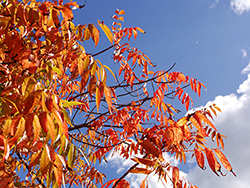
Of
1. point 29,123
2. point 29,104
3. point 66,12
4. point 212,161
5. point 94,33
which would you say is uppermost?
point 66,12

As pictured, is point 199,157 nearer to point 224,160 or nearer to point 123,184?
point 224,160

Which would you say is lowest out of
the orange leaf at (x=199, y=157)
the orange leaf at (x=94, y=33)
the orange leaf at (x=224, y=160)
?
the orange leaf at (x=224, y=160)

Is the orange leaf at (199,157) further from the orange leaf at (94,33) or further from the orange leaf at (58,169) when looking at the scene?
the orange leaf at (94,33)

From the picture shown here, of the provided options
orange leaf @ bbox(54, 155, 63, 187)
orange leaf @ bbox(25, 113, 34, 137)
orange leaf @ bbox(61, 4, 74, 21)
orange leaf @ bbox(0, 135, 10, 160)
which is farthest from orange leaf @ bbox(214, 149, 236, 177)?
orange leaf @ bbox(61, 4, 74, 21)

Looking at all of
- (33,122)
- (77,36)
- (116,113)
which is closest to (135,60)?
(116,113)

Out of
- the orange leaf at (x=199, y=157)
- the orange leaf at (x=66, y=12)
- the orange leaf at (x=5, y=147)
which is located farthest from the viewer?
the orange leaf at (x=66, y=12)

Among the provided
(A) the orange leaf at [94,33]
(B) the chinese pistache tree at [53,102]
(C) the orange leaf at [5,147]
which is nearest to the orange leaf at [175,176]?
(B) the chinese pistache tree at [53,102]

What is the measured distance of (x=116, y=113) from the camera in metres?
4.07

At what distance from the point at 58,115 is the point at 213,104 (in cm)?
352

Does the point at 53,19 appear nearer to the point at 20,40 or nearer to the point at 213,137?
the point at 20,40

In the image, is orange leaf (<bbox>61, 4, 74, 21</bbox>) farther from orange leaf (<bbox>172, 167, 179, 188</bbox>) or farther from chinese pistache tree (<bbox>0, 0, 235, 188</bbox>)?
orange leaf (<bbox>172, 167, 179, 188</bbox>)

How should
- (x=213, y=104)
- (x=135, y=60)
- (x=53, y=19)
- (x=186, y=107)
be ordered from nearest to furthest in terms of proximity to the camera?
(x=53, y=19), (x=186, y=107), (x=135, y=60), (x=213, y=104)

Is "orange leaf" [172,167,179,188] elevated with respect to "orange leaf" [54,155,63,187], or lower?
lower

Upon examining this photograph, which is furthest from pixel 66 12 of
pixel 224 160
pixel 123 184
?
pixel 224 160
